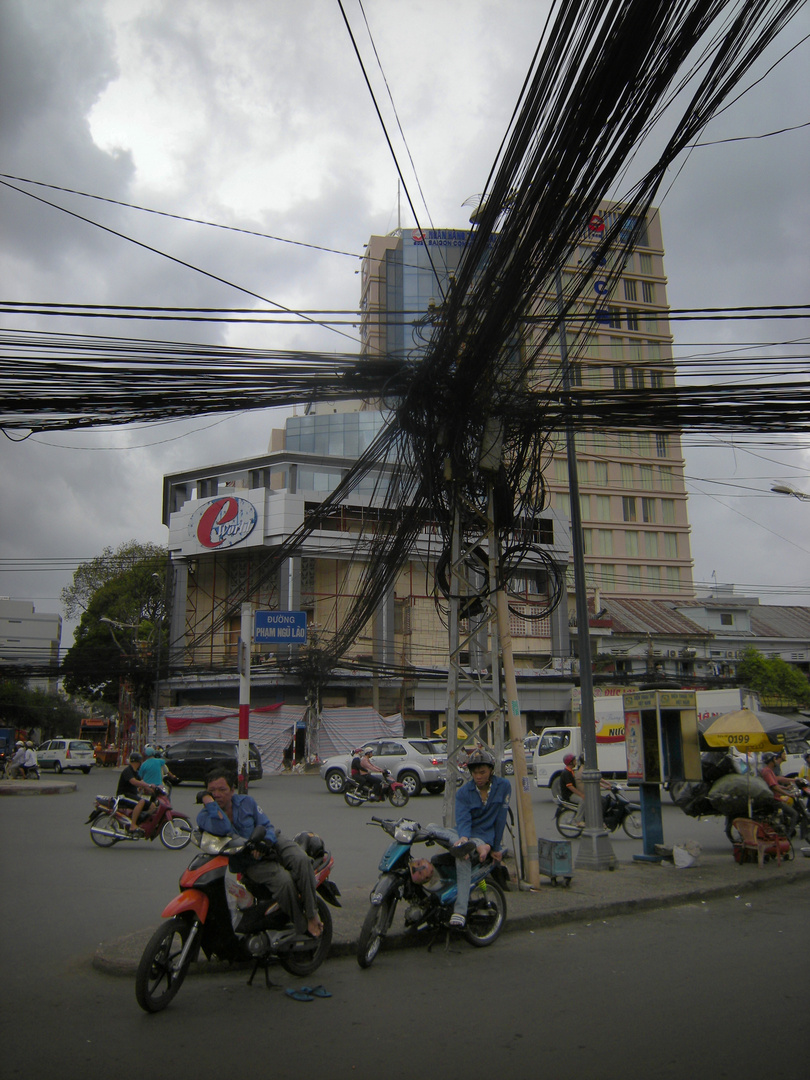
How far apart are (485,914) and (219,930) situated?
2.23 meters

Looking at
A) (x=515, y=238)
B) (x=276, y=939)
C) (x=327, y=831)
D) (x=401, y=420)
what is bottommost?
(x=327, y=831)

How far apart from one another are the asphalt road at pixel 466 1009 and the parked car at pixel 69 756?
29151 millimetres

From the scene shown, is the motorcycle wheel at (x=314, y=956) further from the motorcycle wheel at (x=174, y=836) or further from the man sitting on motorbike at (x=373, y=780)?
the man sitting on motorbike at (x=373, y=780)

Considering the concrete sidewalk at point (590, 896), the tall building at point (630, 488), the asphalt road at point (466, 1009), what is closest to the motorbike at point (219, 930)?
the asphalt road at point (466, 1009)

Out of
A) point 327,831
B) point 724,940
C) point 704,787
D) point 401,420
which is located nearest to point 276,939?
point 724,940

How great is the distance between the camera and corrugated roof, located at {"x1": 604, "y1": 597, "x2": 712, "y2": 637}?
1815 inches

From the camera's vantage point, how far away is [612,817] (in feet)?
44.1

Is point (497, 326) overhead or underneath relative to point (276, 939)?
overhead

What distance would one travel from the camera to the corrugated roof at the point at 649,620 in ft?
151

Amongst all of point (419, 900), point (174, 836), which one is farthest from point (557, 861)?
point (174, 836)

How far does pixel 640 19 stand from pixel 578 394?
3.85 meters

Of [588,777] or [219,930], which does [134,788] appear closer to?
[588,777]

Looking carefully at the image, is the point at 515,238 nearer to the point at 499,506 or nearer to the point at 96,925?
the point at 499,506

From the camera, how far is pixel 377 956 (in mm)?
6051
